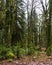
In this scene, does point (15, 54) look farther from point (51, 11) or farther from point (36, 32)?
point (36, 32)

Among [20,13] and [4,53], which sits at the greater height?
[20,13]

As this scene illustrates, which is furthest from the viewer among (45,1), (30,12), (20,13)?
(30,12)

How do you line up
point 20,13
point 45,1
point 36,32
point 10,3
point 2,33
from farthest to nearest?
point 36,32, point 45,1, point 20,13, point 2,33, point 10,3

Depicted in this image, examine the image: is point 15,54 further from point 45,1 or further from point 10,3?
point 45,1

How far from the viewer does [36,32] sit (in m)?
34.6

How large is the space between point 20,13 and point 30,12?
4615 millimetres

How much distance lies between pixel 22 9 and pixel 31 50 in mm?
8647

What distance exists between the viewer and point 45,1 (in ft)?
81.4

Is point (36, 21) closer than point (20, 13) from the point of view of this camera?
No

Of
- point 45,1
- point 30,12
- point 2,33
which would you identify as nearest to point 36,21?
point 30,12

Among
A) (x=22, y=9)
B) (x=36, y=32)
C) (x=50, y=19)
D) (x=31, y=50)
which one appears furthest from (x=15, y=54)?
(x=36, y=32)

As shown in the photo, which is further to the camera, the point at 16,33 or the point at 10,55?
the point at 16,33

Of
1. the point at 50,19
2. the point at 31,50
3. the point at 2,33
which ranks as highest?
the point at 50,19

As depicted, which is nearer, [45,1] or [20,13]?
[20,13]
